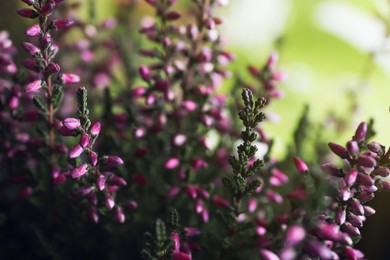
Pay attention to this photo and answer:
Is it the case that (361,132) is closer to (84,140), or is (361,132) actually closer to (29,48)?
(84,140)

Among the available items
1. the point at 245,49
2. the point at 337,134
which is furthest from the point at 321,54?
the point at 337,134

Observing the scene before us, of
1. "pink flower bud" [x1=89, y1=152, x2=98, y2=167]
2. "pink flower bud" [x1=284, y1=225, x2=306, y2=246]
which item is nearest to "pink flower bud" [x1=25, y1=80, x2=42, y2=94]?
"pink flower bud" [x1=89, y1=152, x2=98, y2=167]

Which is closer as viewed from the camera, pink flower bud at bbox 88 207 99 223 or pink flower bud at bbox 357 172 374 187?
pink flower bud at bbox 357 172 374 187

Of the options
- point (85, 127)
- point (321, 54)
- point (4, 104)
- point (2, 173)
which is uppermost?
point (85, 127)

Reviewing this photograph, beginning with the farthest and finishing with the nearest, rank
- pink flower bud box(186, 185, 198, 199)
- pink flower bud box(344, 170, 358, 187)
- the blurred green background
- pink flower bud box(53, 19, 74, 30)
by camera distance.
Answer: the blurred green background < pink flower bud box(186, 185, 198, 199) < pink flower bud box(53, 19, 74, 30) < pink flower bud box(344, 170, 358, 187)

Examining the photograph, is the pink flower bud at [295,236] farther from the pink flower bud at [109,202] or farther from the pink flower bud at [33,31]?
the pink flower bud at [33,31]

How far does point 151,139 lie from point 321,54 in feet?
3.84

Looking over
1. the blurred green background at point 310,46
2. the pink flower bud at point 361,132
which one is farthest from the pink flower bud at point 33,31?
the blurred green background at point 310,46

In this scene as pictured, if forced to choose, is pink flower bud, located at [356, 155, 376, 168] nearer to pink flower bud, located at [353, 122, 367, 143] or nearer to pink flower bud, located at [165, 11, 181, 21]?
pink flower bud, located at [353, 122, 367, 143]

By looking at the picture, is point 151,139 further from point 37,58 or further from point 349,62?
point 349,62

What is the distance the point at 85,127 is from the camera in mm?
668

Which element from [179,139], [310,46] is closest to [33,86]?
[179,139]

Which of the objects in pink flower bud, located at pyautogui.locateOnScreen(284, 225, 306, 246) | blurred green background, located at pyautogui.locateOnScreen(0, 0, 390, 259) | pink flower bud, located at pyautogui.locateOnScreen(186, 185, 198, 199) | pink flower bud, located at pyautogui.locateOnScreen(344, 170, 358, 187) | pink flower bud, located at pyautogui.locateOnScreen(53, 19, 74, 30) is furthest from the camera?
blurred green background, located at pyautogui.locateOnScreen(0, 0, 390, 259)

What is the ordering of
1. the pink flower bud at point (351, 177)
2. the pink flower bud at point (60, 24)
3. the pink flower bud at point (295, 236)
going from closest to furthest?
1. the pink flower bud at point (295, 236)
2. the pink flower bud at point (351, 177)
3. the pink flower bud at point (60, 24)
